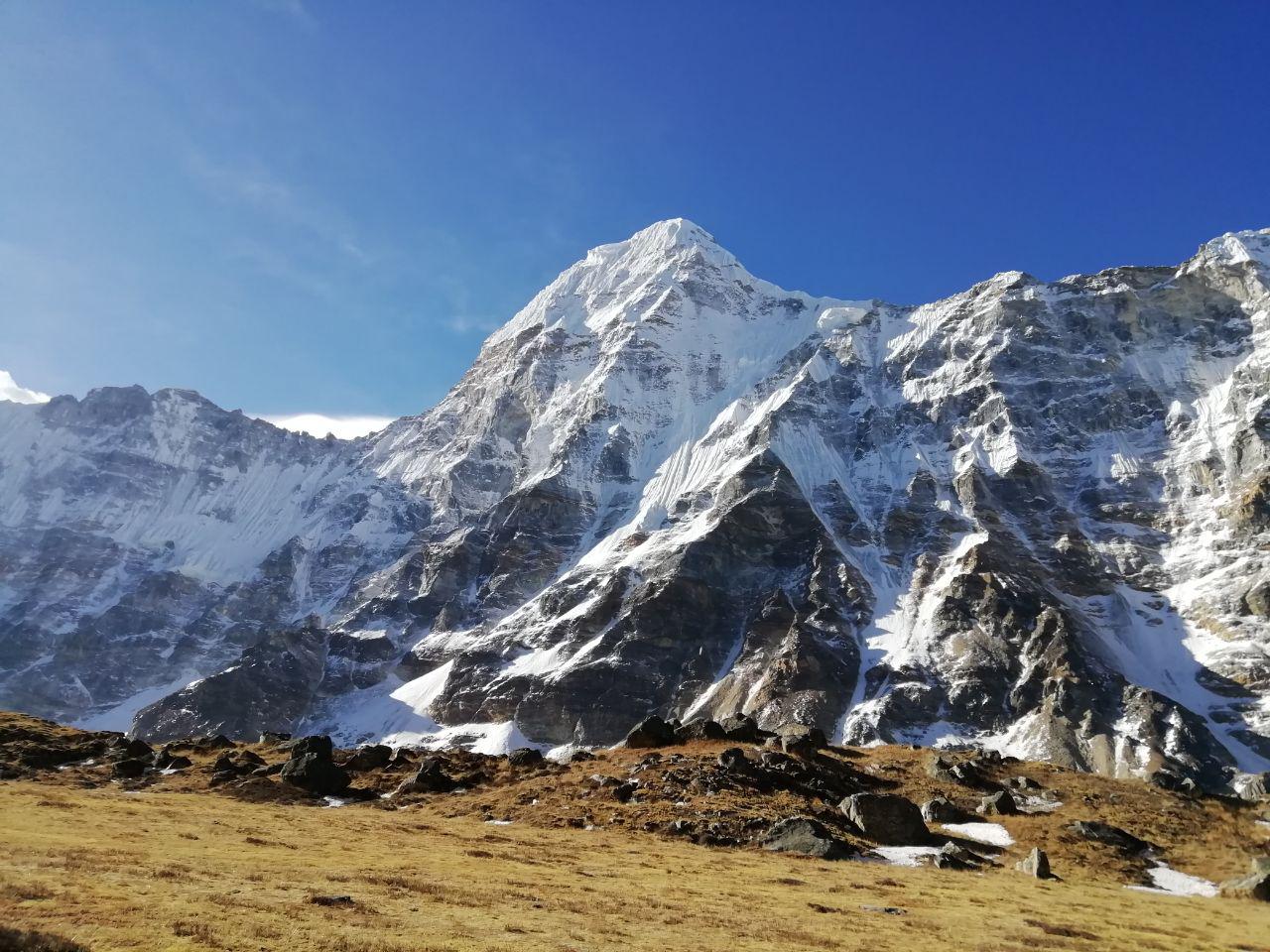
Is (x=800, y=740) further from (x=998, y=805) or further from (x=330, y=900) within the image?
(x=330, y=900)

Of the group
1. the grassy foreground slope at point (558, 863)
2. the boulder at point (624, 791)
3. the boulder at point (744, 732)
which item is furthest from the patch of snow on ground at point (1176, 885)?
the boulder at point (744, 732)

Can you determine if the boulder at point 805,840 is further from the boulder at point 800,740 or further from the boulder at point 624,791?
the boulder at point 800,740

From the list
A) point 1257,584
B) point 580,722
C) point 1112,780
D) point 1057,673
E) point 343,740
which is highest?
point 1257,584

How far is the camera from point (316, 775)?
4491 cm

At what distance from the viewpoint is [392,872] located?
85.8 feet

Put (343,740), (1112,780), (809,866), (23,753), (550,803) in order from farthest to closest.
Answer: (343,740) < (1112,780) < (23,753) < (550,803) < (809,866)

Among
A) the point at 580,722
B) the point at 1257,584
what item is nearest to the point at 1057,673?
the point at 1257,584

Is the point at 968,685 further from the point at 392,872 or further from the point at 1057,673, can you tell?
the point at 392,872

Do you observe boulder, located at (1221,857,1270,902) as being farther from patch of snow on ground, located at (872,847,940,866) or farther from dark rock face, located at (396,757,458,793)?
dark rock face, located at (396,757,458,793)

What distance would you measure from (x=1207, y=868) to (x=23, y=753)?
61.6 metres

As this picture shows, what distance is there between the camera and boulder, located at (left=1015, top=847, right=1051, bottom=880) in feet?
112

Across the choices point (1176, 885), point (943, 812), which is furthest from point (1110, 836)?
point (943, 812)

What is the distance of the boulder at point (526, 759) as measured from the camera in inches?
1934

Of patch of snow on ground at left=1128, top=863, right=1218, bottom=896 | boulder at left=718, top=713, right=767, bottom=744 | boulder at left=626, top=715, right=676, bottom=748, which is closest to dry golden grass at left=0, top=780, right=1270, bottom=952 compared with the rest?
patch of snow on ground at left=1128, top=863, right=1218, bottom=896
